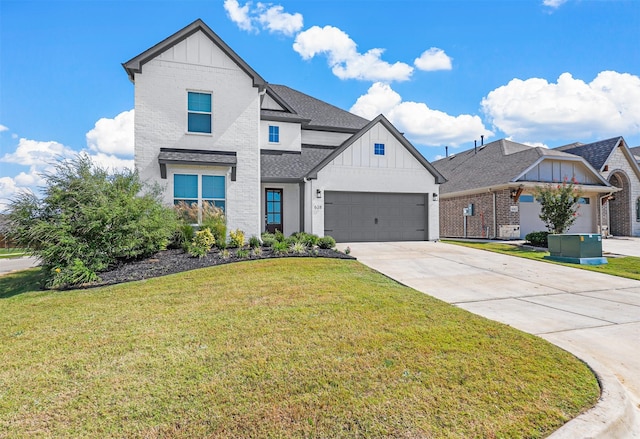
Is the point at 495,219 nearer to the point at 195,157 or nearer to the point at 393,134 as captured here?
the point at 393,134

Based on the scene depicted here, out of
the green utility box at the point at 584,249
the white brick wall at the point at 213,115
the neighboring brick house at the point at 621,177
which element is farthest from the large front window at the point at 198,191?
the neighboring brick house at the point at 621,177

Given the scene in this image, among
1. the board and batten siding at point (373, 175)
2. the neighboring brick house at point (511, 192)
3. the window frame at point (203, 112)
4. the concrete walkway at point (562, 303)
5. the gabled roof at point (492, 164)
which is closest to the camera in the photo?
the concrete walkway at point (562, 303)

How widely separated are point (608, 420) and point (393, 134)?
14.4 meters

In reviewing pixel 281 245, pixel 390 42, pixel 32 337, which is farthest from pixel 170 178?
pixel 390 42

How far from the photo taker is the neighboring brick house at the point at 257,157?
41.9 feet

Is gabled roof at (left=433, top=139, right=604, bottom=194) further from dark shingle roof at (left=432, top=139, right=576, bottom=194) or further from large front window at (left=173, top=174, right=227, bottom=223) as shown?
large front window at (left=173, top=174, right=227, bottom=223)

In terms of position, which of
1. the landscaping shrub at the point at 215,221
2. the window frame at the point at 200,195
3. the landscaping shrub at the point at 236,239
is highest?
the window frame at the point at 200,195

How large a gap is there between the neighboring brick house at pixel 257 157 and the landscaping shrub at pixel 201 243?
2.45m

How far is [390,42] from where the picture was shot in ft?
48.4

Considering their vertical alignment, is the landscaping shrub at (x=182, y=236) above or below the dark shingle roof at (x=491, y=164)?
below

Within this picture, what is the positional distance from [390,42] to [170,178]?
36.5 feet

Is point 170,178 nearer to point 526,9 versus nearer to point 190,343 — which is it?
point 190,343

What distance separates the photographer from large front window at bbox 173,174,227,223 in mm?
12719

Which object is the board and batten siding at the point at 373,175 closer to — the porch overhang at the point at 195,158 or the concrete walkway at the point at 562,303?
the porch overhang at the point at 195,158
